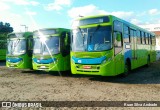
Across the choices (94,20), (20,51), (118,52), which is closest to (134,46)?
(118,52)

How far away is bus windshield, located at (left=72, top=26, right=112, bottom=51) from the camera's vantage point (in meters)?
12.2

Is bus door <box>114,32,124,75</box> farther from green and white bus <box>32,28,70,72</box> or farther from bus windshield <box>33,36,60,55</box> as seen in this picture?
bus windshield <box>33,36,60,55</box>

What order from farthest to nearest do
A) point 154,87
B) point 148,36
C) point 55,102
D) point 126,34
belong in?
point 148,36 → point 126,34 → point 154,87 → point 55,102

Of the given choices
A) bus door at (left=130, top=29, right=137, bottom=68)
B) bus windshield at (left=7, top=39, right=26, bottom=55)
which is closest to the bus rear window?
bus door at (left=130, top=29, right=137, bottom=68)

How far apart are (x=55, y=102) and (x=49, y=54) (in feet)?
22.4

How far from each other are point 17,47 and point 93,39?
703cm

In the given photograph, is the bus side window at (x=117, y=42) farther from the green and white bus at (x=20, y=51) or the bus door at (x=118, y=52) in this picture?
the green and white bus at (x=20, y=51)

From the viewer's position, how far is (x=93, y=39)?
486 inches

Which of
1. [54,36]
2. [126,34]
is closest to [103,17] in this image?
[126,34]

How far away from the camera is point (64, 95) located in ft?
31.2

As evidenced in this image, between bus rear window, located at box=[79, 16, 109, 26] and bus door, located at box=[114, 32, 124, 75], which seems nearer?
bus rear window, located at box=[79, 16, 109, 26]

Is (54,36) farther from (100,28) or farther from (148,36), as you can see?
(148,36)

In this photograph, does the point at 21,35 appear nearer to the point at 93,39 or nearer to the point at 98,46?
the point at 93,39

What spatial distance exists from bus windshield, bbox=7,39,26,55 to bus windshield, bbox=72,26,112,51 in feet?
18.2
